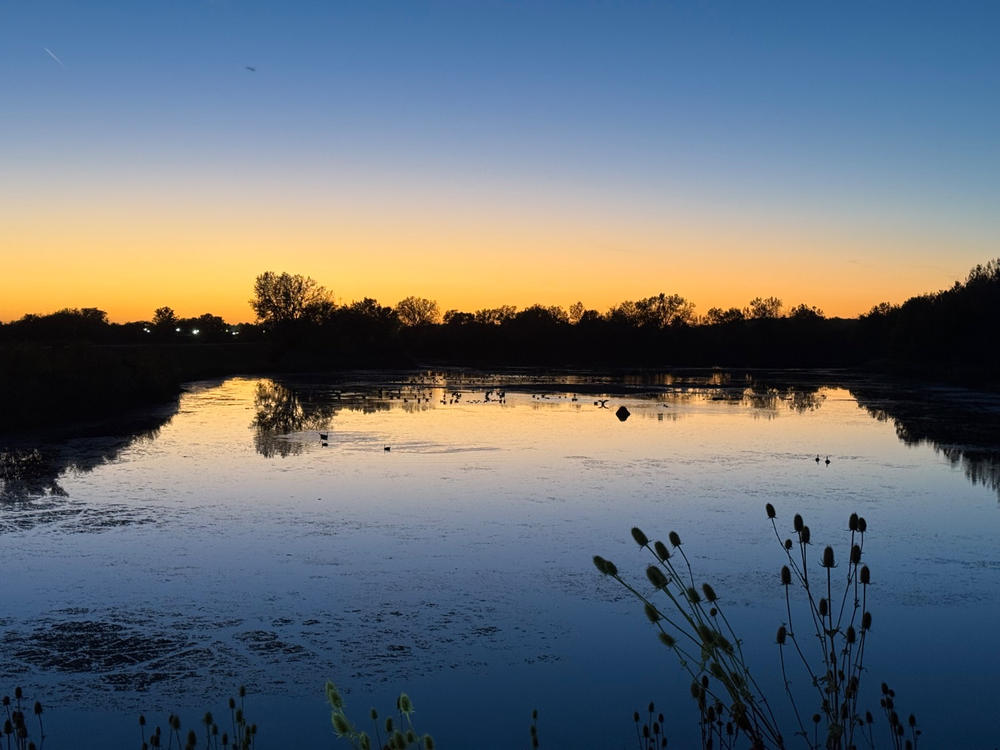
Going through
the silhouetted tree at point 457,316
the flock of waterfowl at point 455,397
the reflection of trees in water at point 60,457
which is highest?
the silhouetted tree at point 457,316

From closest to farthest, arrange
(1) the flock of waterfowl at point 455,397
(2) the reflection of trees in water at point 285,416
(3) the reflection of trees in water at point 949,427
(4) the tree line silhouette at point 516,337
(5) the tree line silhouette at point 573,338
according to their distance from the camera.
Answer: (3) the reflection of trees in water at point 949,427 < (2) the reflection of trees in water at point 285,416 < (1) the flock of waterfowl at point 455,397 < (5) the tree line silhouette at point 573,338 < (4) the tree line silhouette at point 516,337

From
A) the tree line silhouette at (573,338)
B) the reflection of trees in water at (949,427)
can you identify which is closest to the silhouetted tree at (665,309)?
the tree line silhouette at (573,338)

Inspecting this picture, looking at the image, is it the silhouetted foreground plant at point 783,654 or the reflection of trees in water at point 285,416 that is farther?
the reflection of trees in water at point 285,416

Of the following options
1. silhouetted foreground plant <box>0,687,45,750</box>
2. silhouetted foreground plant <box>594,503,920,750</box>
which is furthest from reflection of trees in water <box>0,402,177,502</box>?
silhouetted foreground plant <box>594,503,920,750</box>

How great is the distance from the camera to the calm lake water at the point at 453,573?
6445 millimetres

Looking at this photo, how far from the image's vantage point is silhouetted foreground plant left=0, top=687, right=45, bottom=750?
3.90 m

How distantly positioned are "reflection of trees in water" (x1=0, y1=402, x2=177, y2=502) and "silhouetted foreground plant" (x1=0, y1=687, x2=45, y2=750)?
932cm

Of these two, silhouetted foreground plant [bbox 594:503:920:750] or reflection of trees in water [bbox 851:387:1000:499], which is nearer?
silhouetted foreground plant [bbox 594:503:920:750]

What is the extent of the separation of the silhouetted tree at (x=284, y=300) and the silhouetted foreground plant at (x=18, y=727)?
280 feet

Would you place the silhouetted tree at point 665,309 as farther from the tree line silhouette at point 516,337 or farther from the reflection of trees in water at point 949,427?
the reflection of trees in water at point 949,427

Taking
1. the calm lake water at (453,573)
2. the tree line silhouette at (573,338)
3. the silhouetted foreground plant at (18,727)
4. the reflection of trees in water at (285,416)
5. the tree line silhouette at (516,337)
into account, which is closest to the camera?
the silhouetted foreground plant at (18,727)

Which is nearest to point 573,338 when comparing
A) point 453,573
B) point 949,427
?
point 949,427

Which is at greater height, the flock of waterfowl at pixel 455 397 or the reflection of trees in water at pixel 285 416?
the flock of waterfowl at pixel 455 397

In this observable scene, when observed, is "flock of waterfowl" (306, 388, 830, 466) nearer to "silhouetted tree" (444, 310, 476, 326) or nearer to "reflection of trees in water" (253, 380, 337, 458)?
"reflection of trees in water" (253, 380, 337, 458)
